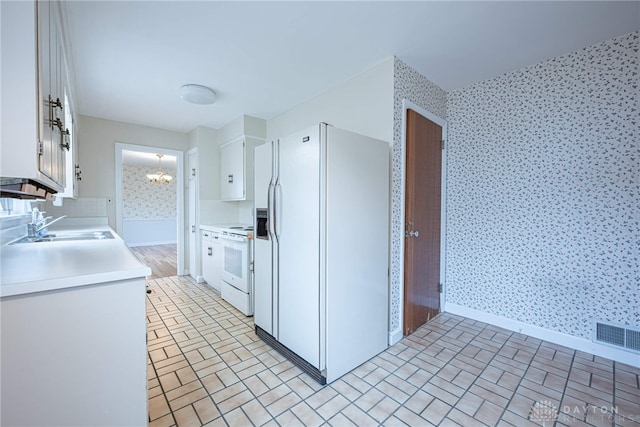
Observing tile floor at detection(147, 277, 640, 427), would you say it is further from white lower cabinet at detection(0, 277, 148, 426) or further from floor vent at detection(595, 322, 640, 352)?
white lower cabinet at detection(0, 277, 148, 426)

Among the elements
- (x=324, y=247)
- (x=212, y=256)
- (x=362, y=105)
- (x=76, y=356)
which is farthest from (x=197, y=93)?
(x=76, y=356)

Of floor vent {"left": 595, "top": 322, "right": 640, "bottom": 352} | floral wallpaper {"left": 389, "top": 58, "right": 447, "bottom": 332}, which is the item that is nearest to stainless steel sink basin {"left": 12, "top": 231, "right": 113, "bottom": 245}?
floral wallpaper {"left": 389, "top": 58, "right": 447, "bottom": 332}

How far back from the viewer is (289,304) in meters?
2.05

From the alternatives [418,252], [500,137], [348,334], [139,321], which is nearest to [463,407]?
[348,334]

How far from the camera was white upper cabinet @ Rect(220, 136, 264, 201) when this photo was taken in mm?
3668

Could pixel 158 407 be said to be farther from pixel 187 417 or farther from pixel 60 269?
pixel 60 269

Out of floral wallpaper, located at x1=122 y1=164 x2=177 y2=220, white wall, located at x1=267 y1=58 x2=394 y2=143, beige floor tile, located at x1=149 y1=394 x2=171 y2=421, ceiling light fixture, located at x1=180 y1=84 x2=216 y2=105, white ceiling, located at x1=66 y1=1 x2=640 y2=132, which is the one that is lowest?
beige floor tile, located at x1=149 y1=394 x2=171 y2=421

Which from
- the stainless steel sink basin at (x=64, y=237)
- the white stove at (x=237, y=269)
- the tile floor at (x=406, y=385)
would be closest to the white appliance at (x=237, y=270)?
the white stove at (x=237, y=269)

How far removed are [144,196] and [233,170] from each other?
569 centimetres

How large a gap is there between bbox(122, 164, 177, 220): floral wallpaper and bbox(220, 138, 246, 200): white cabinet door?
5132 millimetres

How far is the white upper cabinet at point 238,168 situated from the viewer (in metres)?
3.67

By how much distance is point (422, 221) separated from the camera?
265 cm

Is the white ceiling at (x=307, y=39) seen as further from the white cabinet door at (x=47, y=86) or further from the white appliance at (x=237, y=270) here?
the white appliance at (x=237, y=270)

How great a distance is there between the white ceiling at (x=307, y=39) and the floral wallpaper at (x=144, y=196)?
5.66 m
